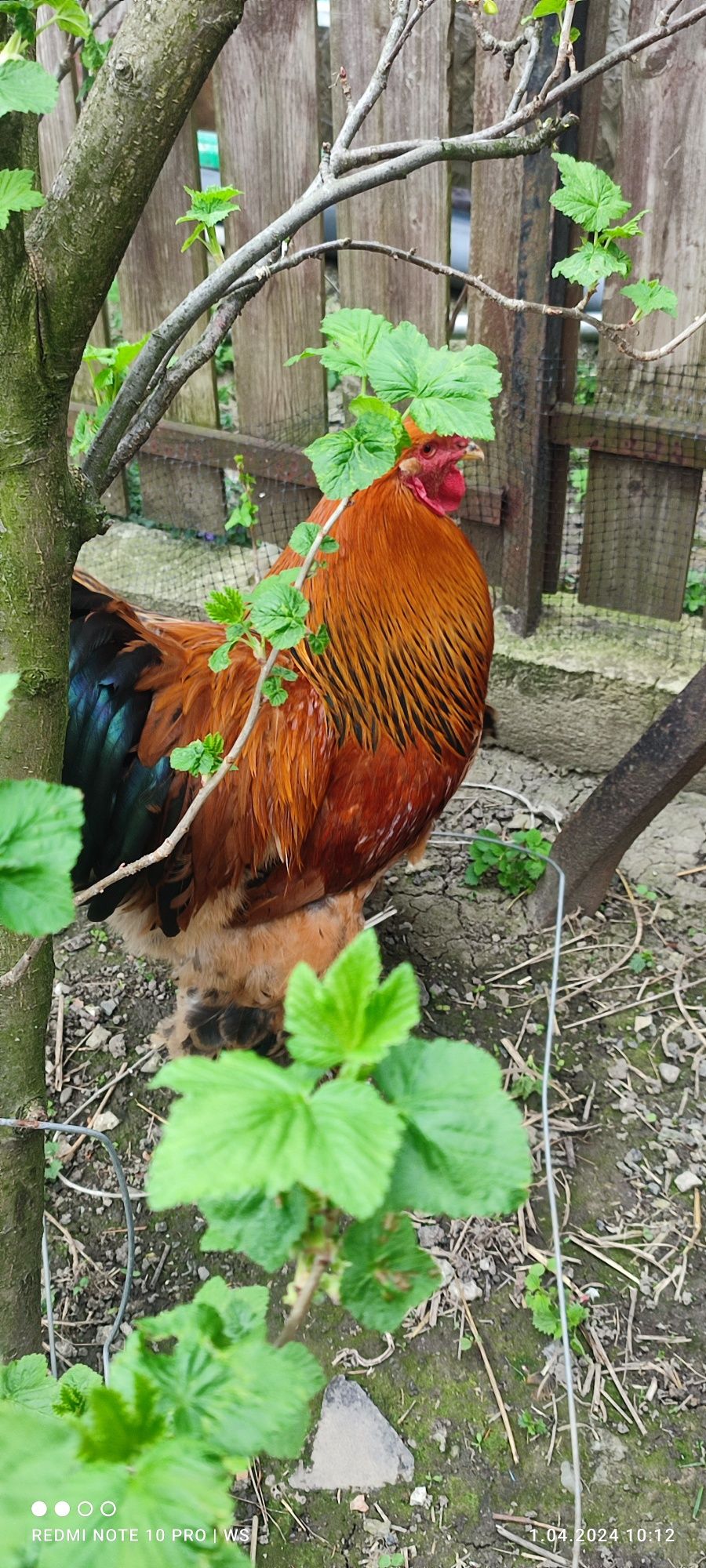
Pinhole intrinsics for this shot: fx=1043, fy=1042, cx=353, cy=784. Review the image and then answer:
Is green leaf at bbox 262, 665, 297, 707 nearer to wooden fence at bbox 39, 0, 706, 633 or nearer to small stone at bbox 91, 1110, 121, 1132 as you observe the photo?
small stone at bbox 91, 1110, 121, 1132

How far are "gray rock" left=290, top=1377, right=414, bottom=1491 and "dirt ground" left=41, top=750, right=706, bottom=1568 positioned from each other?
0.03 metres

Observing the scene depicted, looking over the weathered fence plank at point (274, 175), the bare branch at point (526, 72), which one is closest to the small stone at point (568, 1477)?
the bare branch at point (526, 72)

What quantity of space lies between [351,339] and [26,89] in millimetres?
521

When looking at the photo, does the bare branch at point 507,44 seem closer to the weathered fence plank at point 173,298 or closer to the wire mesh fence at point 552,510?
the wire mesh fence at point 552,510

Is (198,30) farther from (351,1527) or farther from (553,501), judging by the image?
(553,501)

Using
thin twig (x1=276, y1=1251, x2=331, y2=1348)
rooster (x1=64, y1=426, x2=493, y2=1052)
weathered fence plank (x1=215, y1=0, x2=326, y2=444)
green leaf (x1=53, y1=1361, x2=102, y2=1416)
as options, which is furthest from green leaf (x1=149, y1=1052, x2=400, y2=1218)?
weathered fence plank (x1=215, y1=0, x2=326, y2=444)

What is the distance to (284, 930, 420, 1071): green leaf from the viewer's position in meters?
0.63

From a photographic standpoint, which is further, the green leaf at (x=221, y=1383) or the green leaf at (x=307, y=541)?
the green leaf at (x=307, y=541)

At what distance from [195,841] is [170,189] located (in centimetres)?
273

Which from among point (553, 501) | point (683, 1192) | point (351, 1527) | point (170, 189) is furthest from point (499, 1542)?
point (170, 189)

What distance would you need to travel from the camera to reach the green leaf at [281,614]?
144cm

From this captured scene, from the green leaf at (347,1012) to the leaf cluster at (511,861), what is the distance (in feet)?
9.06

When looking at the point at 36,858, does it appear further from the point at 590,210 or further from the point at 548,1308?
the point at 548,1308

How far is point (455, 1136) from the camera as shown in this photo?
0.65 meters
